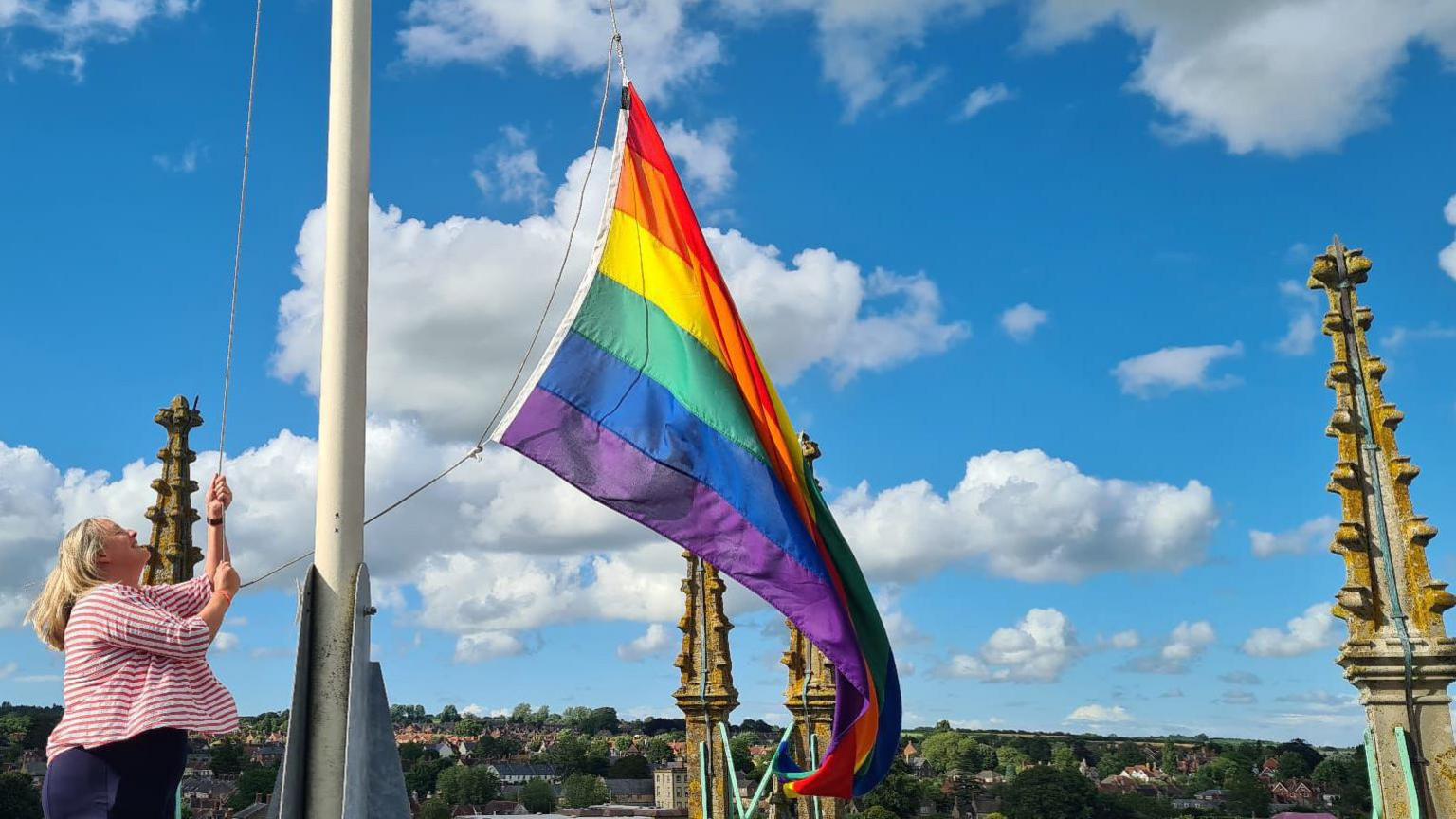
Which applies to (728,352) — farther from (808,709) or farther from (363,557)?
(808,709)

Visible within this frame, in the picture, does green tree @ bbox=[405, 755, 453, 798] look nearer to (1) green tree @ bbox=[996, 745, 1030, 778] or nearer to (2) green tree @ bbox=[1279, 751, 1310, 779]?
(1) green tree @ bbox=[996, 745, 1030, 778]

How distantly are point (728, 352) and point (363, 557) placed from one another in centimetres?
316

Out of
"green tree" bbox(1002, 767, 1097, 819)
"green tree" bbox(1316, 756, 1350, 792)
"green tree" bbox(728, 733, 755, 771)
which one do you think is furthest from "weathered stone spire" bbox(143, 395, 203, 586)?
"green tree" bbox(1002, 767, 1097, 819)

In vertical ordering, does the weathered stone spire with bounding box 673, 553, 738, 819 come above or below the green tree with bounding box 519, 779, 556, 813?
above

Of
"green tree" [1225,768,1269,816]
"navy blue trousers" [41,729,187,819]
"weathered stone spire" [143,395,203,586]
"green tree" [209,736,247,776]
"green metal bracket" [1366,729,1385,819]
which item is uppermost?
"weathered stone spire" [143,395,203,586]

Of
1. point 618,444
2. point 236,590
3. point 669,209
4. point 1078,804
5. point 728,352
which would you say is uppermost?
point 669,209

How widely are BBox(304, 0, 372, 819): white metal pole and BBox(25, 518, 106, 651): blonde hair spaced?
72 cm

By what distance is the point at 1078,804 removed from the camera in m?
98.1

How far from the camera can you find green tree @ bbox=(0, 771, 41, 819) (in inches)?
492

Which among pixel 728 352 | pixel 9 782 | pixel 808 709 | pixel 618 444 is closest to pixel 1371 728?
pixel 728 352

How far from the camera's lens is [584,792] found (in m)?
99.4

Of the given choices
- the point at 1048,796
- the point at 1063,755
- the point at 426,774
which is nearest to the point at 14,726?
the point at 426,774

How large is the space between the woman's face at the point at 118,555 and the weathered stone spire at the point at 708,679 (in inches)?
398

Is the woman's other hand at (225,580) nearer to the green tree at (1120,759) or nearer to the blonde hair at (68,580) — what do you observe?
the blonde hair at (68,580)
